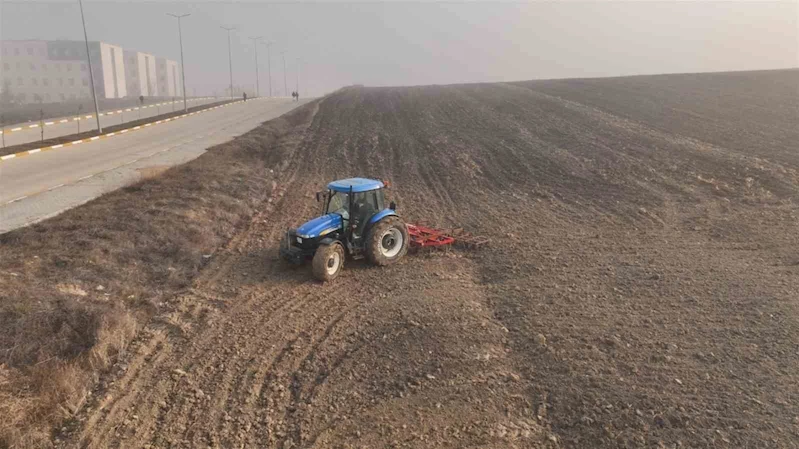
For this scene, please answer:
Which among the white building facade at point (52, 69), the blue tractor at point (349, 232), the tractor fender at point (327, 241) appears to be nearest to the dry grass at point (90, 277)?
the blue tractor at point (349, 232)

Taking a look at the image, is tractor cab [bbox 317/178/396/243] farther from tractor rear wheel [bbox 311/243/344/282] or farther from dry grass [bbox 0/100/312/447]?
dry grass [bbox 0/100/312/447]

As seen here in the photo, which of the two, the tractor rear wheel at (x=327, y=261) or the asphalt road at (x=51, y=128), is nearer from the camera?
the tractor rear wheel at (x=327, y=261)

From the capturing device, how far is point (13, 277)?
7.70m

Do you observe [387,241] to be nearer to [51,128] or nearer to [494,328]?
[494,328]

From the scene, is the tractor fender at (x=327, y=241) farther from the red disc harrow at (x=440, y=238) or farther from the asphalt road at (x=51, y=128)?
the asphalt road at (x=51, y=128)

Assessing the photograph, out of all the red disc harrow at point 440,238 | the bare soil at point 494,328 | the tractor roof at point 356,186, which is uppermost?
the tractor roof at point 356,186

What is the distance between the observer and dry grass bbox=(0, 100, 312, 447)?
5480 mm

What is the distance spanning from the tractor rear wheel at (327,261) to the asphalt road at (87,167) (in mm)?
6982

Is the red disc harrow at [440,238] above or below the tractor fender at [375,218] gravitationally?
below

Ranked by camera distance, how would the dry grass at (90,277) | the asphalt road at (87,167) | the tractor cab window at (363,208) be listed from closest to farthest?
the dry grass at (90,277)
the tractor cab window at (363,208)
the asphalt road at (87,167)

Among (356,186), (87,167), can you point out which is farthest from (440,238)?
(87,167)

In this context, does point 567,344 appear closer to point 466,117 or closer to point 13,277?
point 13,277

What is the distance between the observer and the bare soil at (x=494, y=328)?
17.3 feet

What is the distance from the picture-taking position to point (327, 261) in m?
8.66
